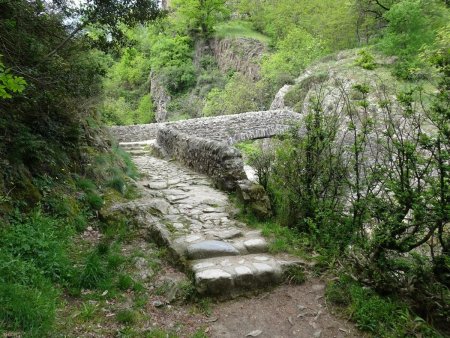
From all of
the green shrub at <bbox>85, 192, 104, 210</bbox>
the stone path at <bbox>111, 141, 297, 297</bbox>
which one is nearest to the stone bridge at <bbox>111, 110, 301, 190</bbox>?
the stone path at <bbox>111, 141, 297, 297</bbox>

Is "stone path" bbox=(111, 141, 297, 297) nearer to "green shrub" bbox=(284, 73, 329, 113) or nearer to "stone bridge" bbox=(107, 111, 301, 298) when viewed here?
"stone bridge" bbox=(107, 111, 301, 298)

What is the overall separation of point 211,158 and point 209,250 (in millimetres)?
3645

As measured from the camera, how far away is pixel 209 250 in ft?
14.2

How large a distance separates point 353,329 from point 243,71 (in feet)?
91.6

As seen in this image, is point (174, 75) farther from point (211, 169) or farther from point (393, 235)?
point (393, 235)

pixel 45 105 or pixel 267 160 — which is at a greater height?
pixel 45 105

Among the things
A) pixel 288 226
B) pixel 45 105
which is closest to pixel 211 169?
pixel 288 226

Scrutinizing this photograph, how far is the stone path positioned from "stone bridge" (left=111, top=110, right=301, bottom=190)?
1.77 feet

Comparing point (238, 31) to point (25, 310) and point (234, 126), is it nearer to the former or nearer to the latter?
point (234, 126)

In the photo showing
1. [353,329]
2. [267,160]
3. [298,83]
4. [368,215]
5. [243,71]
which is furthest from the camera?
[243,71]

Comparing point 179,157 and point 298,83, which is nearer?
point 179,157

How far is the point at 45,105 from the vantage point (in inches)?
198

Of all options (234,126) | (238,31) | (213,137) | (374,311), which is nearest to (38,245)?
(374,311)

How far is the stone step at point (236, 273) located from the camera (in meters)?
3.70
